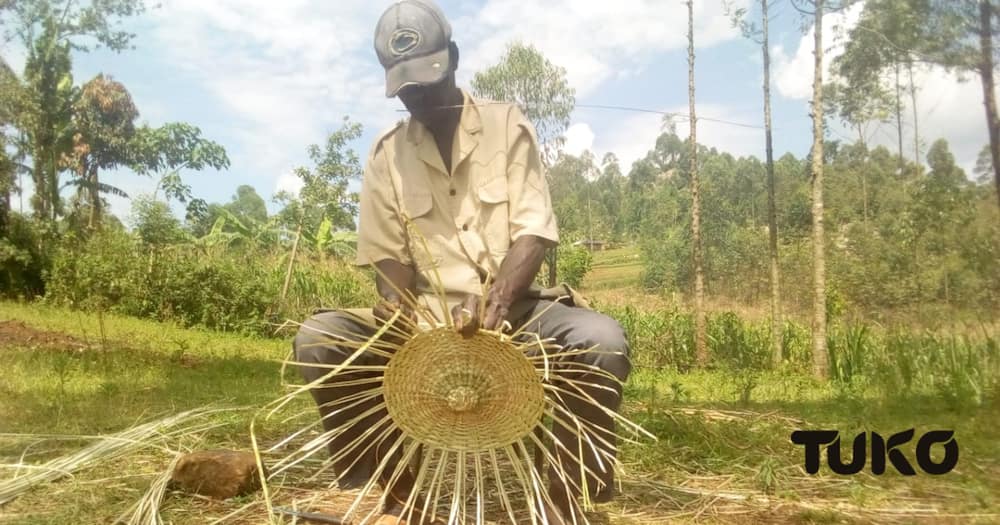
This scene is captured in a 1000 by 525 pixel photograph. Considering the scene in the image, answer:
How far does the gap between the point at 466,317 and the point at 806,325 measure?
160 inches

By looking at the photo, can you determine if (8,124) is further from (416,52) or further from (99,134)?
(416,52)

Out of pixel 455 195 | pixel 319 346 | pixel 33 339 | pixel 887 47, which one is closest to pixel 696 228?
pixel 887 47

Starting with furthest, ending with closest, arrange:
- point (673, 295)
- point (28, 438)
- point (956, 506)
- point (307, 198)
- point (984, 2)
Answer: point (673, 295) < point (307, 198) < point (28, 438) < point (984, 2) < point (956, 506)

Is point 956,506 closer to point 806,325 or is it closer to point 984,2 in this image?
point 984,2

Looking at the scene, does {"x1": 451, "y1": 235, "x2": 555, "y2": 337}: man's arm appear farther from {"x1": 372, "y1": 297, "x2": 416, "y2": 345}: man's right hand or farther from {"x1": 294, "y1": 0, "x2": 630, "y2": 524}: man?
{"x1": 372, "y1": 297, "x2": 416, "y2": 345}: man's right hand

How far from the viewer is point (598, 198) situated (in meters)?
7.37

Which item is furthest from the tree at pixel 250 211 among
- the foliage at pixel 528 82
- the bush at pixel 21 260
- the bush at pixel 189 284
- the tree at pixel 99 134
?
the foliage at pixel 528 82

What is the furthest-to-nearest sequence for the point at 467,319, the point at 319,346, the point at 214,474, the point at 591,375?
the point at 214,474 → the point at 319,346 → the point at 591,375 → the point at 467,319

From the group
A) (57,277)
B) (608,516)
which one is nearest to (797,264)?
(608,516)

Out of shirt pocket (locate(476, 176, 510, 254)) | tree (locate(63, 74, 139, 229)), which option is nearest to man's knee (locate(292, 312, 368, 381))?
shirt pocket (locate(476, 176, 510, 254))

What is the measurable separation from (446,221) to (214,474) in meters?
1.15

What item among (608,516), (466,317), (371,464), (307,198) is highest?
(307,198)

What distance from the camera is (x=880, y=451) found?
267cm

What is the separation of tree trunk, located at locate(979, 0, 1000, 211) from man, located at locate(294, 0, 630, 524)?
1579 mm
